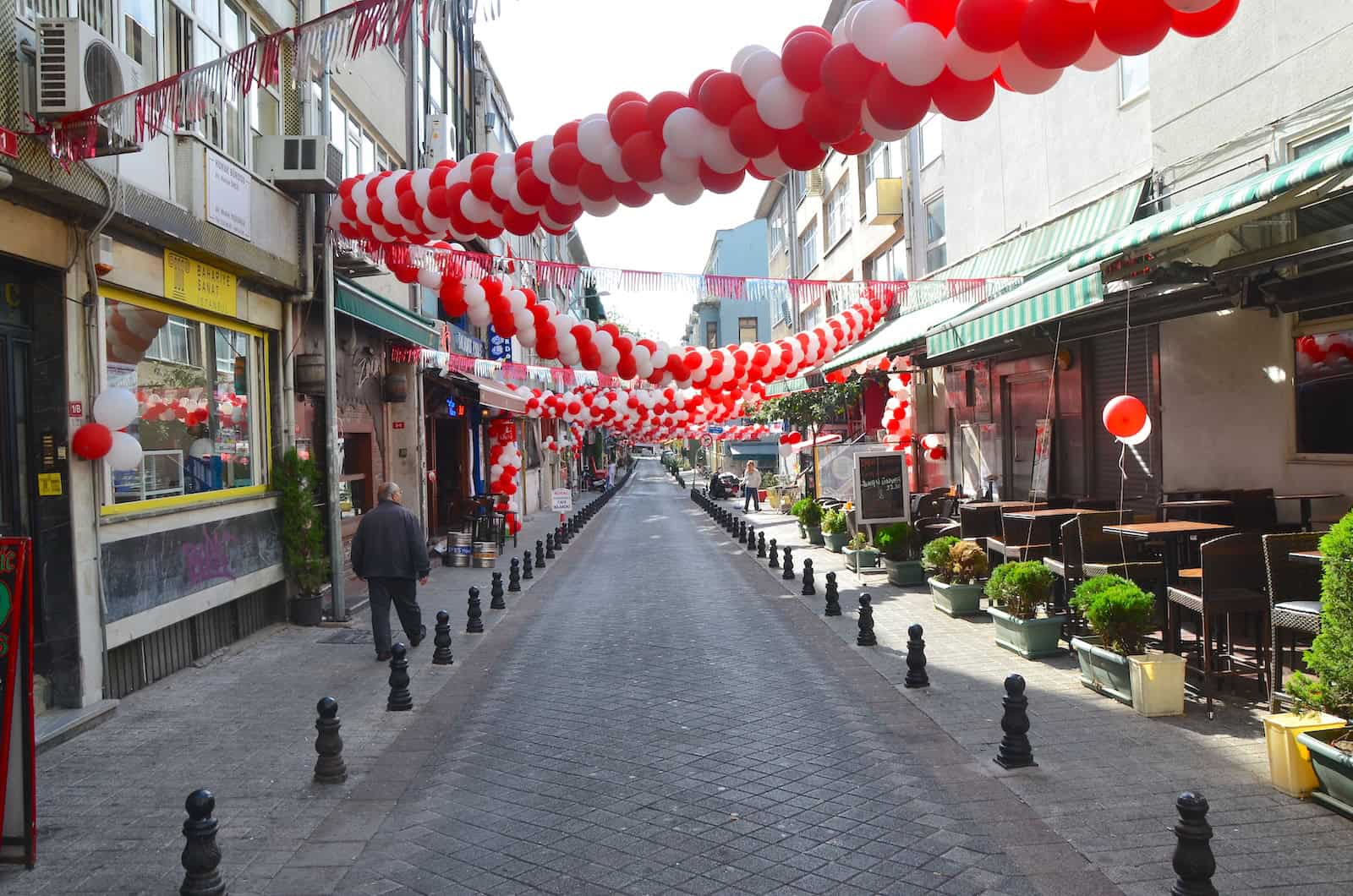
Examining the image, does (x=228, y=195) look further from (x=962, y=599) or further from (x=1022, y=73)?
(x=962, y=599)

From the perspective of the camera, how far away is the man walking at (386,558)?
936cm

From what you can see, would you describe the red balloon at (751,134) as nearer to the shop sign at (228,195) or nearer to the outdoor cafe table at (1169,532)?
the outdoor cafe table at (1169,532)

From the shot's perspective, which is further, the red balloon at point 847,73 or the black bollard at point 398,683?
the black bollard at point 398,683

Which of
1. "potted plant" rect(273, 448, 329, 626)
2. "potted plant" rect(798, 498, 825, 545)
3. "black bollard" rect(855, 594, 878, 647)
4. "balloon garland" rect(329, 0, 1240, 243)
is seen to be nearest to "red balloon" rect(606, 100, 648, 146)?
"balloon garland" rect(329, 0, 1240, 243)

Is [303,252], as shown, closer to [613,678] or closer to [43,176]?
[43,176]

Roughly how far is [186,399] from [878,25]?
798cm

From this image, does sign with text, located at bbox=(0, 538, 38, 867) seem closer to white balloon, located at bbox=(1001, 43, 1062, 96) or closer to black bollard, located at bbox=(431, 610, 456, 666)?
black bollard, located at bbox=(431, 610, 456, 666)

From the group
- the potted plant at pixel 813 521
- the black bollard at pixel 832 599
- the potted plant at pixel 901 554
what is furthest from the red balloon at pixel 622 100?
the potted plant at pixel 813 521

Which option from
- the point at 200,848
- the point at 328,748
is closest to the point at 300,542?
the point at 328,748

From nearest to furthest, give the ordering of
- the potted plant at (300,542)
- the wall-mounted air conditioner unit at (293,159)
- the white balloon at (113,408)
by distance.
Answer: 1. the white balloon at (113,408)
2. the wall-mounted air conditioner unit at (293,159)
3. the potted plant at (300,542)

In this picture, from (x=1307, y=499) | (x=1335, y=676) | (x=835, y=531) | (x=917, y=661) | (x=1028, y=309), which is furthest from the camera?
(x=835, y=531)

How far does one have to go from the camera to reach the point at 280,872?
4660mm

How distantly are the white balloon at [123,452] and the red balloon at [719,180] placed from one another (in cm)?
508

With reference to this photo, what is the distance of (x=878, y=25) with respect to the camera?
5066 mm
